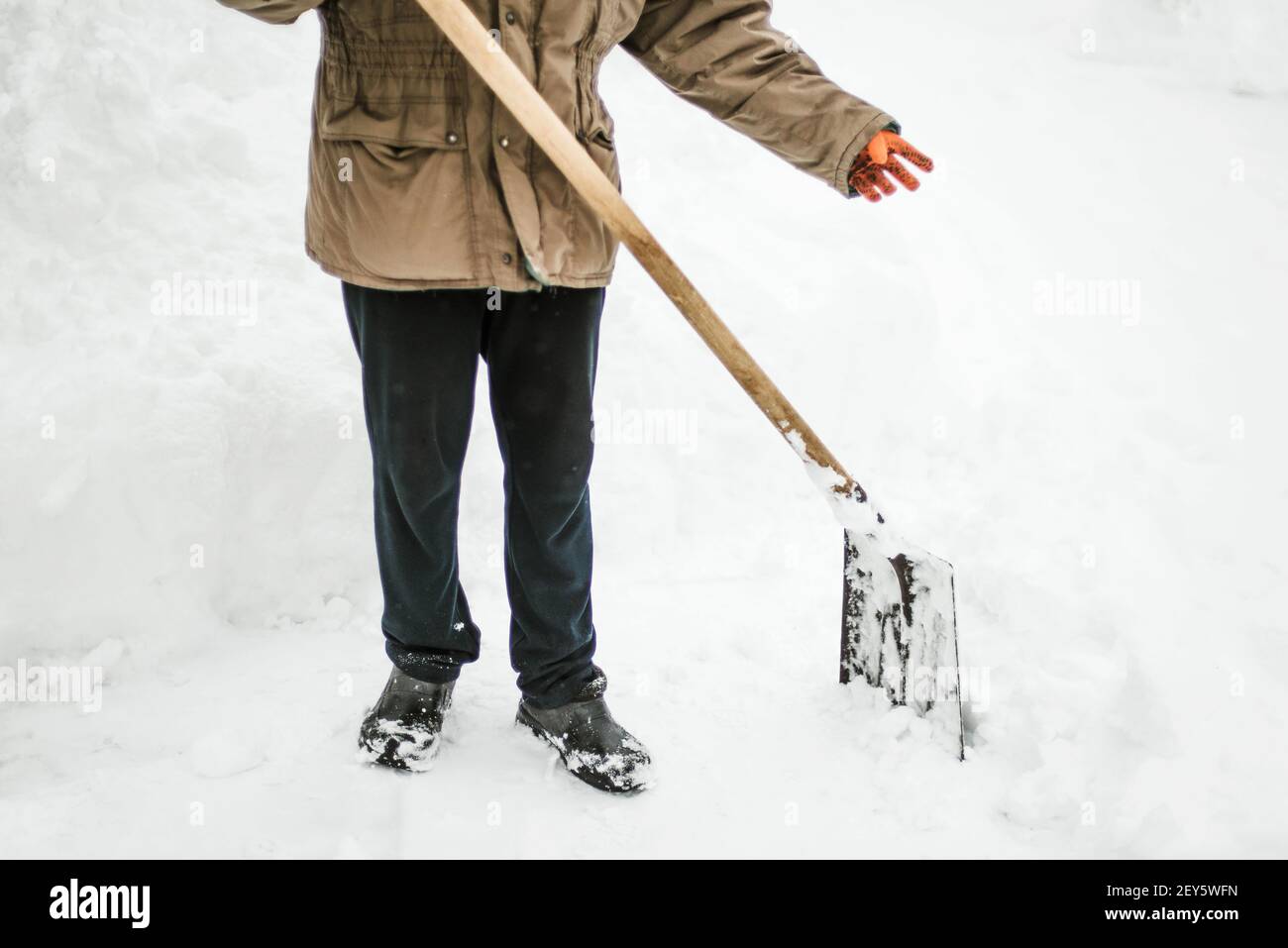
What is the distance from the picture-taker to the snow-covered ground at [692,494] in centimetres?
Result: 223

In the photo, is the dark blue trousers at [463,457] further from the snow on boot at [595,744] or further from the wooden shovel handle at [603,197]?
the wooden shovel handle at [603,197]

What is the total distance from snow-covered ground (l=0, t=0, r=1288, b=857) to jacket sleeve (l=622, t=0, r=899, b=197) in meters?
1.27

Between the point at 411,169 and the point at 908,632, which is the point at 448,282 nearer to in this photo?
the point at 411,169

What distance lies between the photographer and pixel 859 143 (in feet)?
7.00

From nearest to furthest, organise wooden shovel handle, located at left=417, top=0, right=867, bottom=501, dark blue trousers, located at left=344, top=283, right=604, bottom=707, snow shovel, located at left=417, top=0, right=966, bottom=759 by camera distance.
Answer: wooden shovel handle, located at left=417, top=0, right=867, bottom=501 → snow shovel, located at left=417, top=0, right=966, bottom=759 → dark blue trousers, located at left=344, top=283, right=604, bottom=707

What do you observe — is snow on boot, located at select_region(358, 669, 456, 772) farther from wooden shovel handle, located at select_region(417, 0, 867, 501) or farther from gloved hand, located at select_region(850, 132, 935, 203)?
gloved hand, located at select_region(850, 132, 935, 203)

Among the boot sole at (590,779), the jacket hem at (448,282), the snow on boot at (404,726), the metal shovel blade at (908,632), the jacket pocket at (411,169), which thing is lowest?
the boot sole at (590,779)

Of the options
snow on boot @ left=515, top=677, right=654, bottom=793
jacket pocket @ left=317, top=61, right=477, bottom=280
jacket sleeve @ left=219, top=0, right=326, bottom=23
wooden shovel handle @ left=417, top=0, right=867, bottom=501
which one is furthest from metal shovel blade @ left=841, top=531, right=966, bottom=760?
jacket sleeve @ left=219, top=0, right=326, bottom=23

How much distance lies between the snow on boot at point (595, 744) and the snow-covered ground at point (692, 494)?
0.18ft

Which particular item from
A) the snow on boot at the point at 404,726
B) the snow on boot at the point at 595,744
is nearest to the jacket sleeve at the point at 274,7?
the snow on boot at the point at 404,726

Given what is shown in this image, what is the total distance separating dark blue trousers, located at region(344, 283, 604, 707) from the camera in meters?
2.06

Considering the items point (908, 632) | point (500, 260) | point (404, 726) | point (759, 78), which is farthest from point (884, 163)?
point (404, 726)

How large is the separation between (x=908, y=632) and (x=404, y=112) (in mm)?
1565
